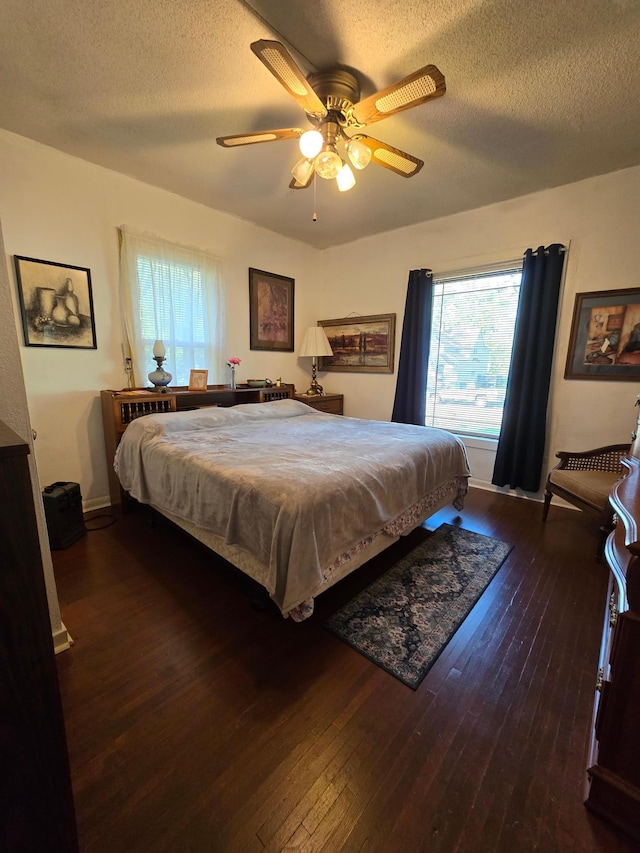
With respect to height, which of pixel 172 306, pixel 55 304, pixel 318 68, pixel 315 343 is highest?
pixel 318 68

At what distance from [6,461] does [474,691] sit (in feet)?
5.73

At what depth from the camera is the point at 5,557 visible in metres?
0.60

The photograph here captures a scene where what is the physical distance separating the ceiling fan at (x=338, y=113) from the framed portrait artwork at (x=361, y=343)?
2.17m

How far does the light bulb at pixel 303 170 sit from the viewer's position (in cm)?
194

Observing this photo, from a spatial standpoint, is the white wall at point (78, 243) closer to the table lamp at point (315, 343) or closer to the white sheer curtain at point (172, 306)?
the white sheer curtain at point (172, 306)

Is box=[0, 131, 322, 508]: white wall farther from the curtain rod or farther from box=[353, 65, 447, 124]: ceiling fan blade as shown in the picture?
the curtain rod

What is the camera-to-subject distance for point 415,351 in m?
3.89

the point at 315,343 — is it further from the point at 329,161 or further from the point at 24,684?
the point at 24,684

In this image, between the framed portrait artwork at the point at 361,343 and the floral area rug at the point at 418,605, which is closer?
the floral area rug at the point at 418,605

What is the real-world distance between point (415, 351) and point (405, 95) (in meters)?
2.57

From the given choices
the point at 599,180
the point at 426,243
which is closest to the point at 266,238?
the point at 426,243

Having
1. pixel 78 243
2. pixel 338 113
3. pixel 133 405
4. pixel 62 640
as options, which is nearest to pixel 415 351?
pixel 338 113

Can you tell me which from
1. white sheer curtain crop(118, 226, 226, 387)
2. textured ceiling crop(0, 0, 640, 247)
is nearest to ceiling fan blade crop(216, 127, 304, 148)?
textured ceiling crop(0, 0, 640, 247)

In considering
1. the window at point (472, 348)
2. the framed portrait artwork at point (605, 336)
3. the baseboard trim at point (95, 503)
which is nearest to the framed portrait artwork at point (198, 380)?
the baseboard trim at point (95, 503)
